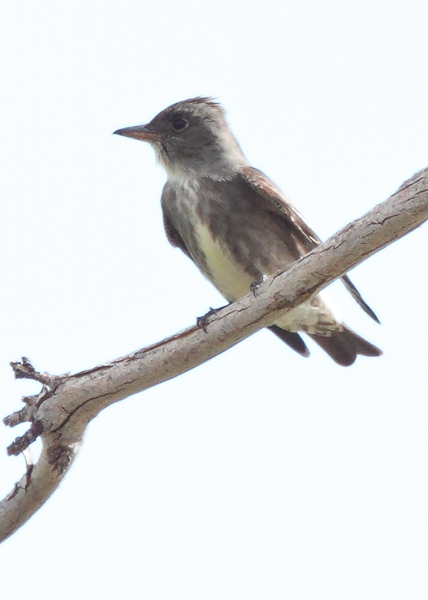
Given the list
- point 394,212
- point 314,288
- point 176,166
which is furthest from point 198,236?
point 394,212

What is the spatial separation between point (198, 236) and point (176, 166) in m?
1.02

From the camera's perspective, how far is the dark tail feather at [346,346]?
9281 mm

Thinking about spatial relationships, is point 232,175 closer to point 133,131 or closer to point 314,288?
point 133,131

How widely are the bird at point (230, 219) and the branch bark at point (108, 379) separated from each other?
132cm

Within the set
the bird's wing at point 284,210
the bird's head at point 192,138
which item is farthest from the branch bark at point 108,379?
the bird's head at point 192,138

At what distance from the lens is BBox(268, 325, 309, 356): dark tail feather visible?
30.8ft

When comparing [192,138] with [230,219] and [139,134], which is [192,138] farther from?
[230,219]

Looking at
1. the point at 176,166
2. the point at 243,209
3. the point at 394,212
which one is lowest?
the point at 394,212

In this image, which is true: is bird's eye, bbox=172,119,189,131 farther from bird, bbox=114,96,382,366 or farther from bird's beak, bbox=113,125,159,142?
bird's beak, bbox=113,125,159,142

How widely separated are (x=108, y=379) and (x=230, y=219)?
2364 millimetres

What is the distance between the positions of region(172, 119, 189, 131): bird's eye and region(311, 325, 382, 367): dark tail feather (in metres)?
2.36

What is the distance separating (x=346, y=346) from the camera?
9.34 meters

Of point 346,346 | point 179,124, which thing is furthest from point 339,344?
point 179,124

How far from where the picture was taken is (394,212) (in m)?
6.02
